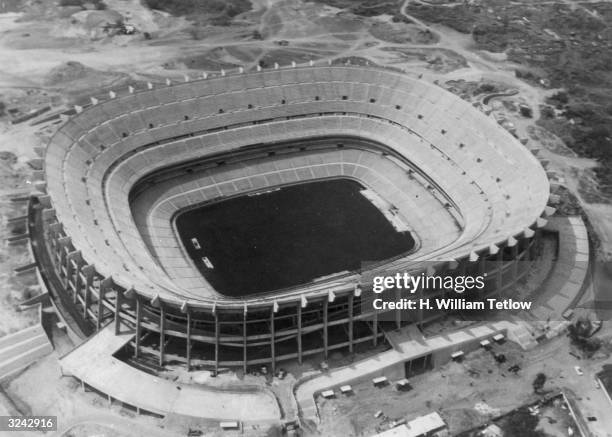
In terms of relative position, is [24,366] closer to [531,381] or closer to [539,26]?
[531,381]

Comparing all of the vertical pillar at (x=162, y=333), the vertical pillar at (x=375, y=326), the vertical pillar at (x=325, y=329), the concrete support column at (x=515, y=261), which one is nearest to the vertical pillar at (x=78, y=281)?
the vertical pillar at (x=162, y=333)

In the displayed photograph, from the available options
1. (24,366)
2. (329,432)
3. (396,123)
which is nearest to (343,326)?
(329,432)

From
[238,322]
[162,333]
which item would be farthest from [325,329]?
[162,333]

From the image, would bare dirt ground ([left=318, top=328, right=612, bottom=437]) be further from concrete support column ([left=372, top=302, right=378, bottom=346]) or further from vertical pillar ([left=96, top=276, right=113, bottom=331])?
vertical pillar ([left=96, top=276, right=113, bottom=331])

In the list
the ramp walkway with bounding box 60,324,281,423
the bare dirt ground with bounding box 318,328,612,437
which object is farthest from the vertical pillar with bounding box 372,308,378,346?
the ramp walkway with bounding box 60,324,281,423

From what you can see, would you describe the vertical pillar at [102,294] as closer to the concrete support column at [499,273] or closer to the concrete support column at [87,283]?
the concrete support column at [87,283]

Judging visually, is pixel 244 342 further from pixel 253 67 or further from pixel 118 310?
pixel 253 67
